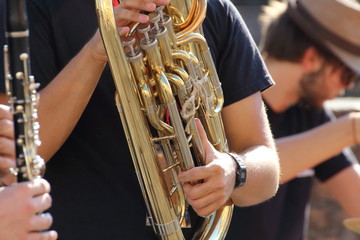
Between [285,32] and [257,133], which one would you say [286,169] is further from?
[257,133]

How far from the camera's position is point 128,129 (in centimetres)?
200

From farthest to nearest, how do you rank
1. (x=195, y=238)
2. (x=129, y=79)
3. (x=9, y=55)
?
(x=195, y=238)
(x=129, y=79)
(x=9, y=55)

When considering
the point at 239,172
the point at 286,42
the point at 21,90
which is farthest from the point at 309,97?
the point at 21,90

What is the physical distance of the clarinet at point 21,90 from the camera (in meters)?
1.55

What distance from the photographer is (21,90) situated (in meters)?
1.59

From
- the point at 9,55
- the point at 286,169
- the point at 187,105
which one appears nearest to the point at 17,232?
the point at 9,55

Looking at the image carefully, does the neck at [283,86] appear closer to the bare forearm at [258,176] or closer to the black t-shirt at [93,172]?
the bare forearm at [258,176]

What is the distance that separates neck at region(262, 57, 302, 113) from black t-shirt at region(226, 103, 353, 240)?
1.9 inches

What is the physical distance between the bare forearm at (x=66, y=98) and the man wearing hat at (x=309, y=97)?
54.7 inches

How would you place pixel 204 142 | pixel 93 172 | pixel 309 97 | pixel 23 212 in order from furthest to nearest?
pixel 309 97
pixel 93 172
pixel 204 142
pixel 23 212

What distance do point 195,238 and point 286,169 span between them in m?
1.17

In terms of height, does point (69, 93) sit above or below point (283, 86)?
above

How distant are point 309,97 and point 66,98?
5.49 ft

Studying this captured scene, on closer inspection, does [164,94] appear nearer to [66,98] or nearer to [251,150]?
[66,98]
